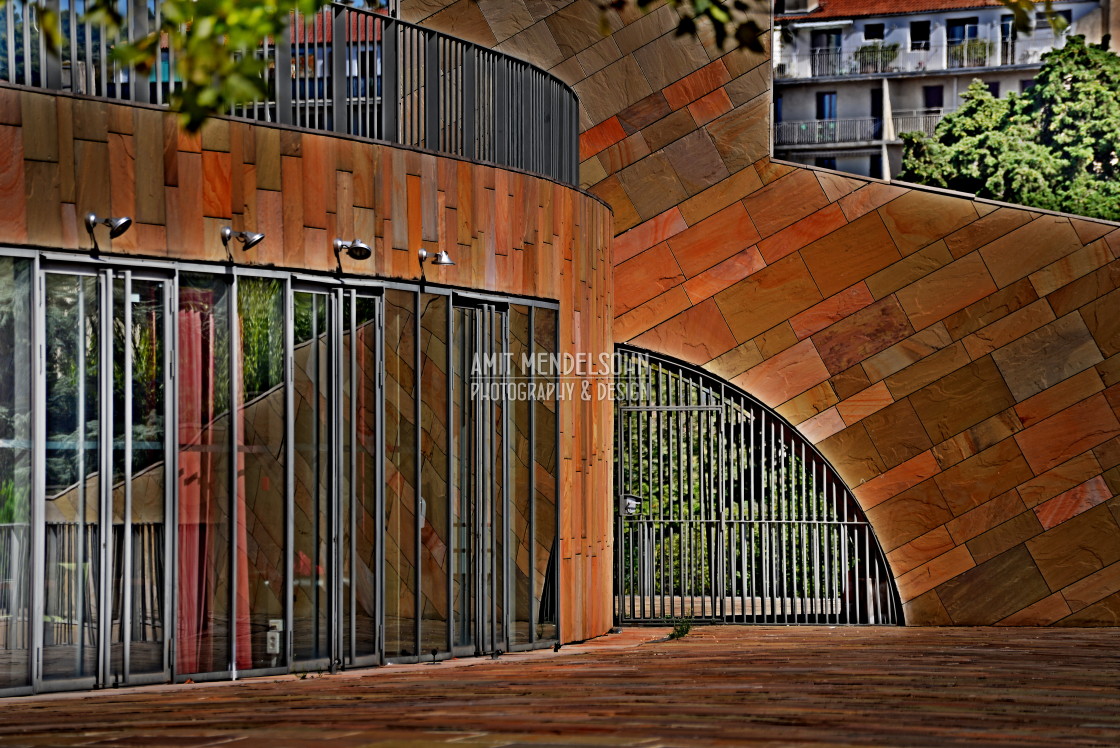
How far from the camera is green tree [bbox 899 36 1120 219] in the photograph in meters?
36.3

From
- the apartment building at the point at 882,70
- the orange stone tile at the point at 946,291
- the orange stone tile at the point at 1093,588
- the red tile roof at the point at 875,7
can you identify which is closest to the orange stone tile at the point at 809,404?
the orange stone tile at the point at 946,291

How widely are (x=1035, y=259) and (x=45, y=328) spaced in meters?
9.88

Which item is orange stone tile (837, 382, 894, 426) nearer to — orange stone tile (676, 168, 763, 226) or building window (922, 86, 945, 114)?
orange stone tile (676, 168, 763, 226)

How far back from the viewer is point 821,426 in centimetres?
1487

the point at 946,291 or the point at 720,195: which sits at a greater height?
the point at 720,195

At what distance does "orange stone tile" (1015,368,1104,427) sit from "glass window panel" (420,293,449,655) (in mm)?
6644

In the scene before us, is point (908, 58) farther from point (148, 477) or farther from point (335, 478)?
point (148, 477)

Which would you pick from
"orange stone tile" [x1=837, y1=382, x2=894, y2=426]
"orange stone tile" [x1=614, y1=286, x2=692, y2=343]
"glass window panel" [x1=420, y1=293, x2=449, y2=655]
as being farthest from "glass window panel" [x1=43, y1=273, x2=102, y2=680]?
"orange stone tile" [x1=837, y1=382, x2=894, y2=426]

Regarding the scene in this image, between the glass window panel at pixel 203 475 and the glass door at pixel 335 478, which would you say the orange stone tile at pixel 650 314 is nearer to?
the glass door at pixel 335 478

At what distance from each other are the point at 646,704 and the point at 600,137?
33.2ft

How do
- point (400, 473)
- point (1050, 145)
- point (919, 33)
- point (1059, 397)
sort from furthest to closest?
point (919, 33) → point (1050, 145) → point (1059, 397) → point (400, 473)

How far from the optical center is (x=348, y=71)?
10531mm

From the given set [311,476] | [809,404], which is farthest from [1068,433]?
[311,476]

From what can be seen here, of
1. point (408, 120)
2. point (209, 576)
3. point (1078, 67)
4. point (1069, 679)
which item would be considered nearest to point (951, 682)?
point (1069, 679)
